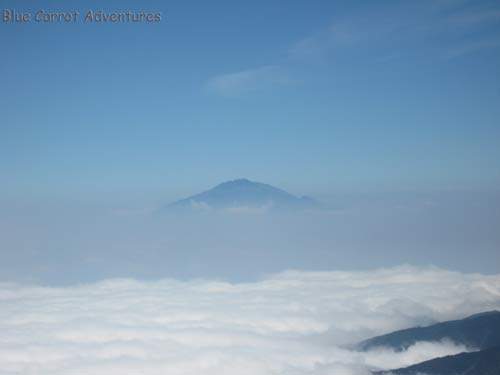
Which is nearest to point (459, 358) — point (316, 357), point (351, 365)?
point (351, 365)

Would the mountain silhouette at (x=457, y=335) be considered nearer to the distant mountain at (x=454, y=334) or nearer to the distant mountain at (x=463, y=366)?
the distant mountain at (x=454, y=334)

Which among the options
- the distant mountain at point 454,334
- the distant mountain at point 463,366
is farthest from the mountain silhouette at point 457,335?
the distant mountain at point 463,366

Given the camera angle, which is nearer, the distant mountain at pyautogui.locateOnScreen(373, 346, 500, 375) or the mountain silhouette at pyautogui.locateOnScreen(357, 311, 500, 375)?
the distant mountain at pyautogui.locateOnScreen(373, 346, 500, 375)

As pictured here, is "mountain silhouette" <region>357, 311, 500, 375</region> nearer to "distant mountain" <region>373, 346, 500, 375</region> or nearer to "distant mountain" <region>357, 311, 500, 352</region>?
"distant mountain" <region>357, 311, 500, 352</region>

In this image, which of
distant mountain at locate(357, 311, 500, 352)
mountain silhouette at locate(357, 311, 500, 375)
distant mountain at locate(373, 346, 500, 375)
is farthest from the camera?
distant mountain at locate(357, 311, 500, 352)

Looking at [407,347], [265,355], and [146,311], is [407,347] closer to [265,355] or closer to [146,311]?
[265,355]

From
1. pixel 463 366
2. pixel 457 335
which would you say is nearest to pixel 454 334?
pixel 457 335

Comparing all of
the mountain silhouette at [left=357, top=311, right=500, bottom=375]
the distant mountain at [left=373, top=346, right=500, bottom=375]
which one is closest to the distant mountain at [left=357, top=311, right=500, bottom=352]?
the mountain silhouette at [left=357, top=311, right=500, bottom=375]
